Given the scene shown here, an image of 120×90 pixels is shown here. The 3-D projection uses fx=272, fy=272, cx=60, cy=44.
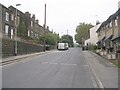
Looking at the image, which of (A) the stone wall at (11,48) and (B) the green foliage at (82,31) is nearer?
(A) the stone wall at (11,48)

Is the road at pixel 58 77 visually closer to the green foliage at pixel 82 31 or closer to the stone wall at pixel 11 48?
the stone wall at pixel 11 48

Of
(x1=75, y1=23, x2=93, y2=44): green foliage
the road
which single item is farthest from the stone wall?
(x1=75, y1=23, x2=93, y2=44): green foliage

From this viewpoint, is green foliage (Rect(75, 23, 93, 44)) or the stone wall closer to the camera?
the stone wall

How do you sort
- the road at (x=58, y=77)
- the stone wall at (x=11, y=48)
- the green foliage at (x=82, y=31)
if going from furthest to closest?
the green foliage at (x=82, y=31) → the stone wall at (x=11, y=48) → the road at (x=58, y=77)

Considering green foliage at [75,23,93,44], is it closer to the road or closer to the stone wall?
the stone wall

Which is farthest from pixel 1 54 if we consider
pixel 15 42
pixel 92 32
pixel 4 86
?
pixel 92 32

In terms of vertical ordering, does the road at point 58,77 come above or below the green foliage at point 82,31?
below

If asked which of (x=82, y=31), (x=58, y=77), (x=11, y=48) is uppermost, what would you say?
(x=82, y=31)

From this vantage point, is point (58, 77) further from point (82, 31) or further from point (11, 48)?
point (82, 31)

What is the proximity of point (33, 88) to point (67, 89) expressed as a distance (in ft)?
4.43

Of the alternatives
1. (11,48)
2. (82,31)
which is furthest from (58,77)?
(82,31)

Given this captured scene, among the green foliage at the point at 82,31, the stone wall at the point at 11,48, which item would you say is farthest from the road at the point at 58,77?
the green foliage at the point at 82,31

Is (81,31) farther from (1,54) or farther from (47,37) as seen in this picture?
(1,54)

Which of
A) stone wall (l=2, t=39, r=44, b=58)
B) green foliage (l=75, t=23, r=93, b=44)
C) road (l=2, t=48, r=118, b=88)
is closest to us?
road (l=2, t=48, r=118, b=88)
